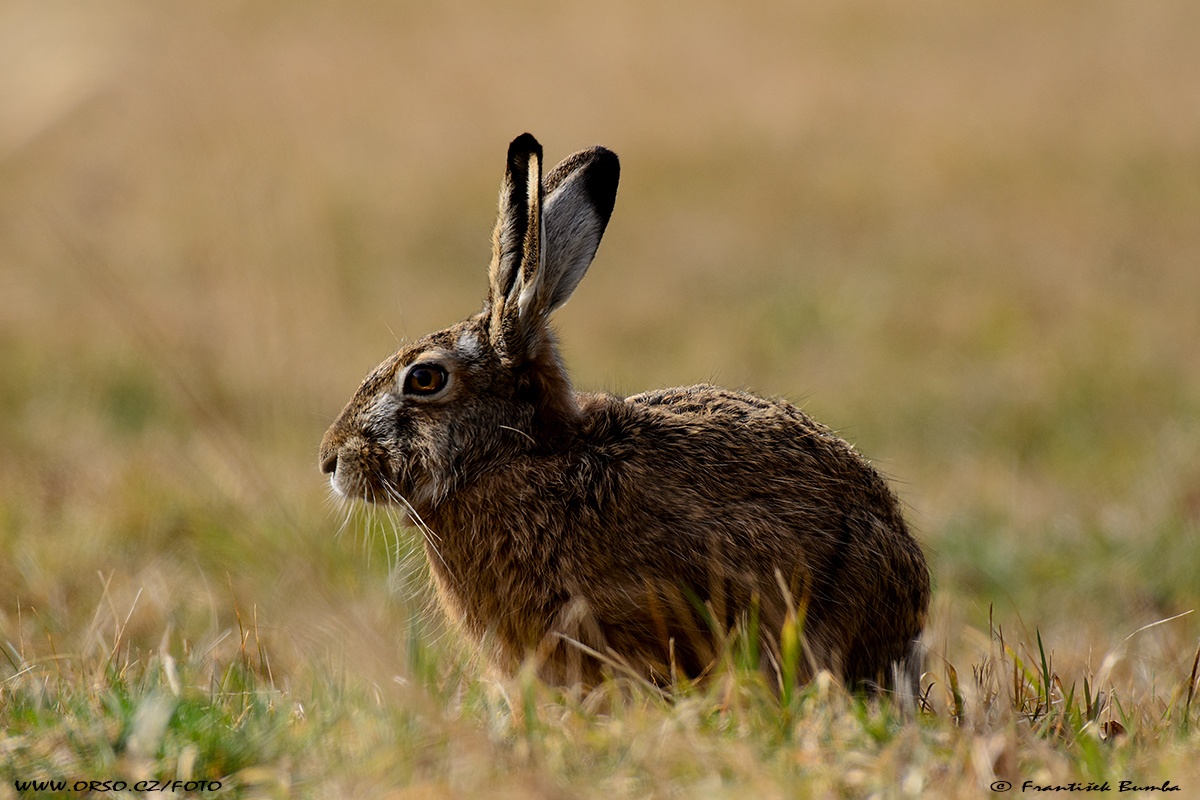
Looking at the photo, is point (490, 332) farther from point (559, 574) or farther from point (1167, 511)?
point (1167, 511)

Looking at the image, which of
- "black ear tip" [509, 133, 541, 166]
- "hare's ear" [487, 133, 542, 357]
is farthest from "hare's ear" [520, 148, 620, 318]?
"black ear tip" [509, 133, 541, 166]

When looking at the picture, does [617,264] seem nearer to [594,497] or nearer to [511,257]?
[511,257]

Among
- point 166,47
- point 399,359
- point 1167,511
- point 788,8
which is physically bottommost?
point 1167,511

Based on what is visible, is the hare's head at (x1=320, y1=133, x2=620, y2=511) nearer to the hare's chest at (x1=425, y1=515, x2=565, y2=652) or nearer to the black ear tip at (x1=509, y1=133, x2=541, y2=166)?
the black ear tip at (x1=509, y1=133, x2=541, y2=166)

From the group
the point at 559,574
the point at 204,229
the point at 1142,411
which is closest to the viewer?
the point at 559,574

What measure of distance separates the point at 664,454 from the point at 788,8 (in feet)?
62.8

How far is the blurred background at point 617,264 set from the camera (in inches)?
228

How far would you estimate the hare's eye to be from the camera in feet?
16.0

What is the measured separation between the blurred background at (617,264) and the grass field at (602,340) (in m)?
0.05

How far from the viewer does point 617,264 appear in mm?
15078

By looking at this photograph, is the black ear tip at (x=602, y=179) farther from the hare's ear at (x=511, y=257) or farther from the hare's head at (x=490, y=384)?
the hare's ear at (x=511, y=257)

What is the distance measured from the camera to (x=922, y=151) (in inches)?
691

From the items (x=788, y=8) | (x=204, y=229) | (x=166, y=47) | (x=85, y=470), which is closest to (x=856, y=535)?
(x=166, y=47)

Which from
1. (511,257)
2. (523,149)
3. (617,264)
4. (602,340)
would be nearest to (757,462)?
(511,257)
